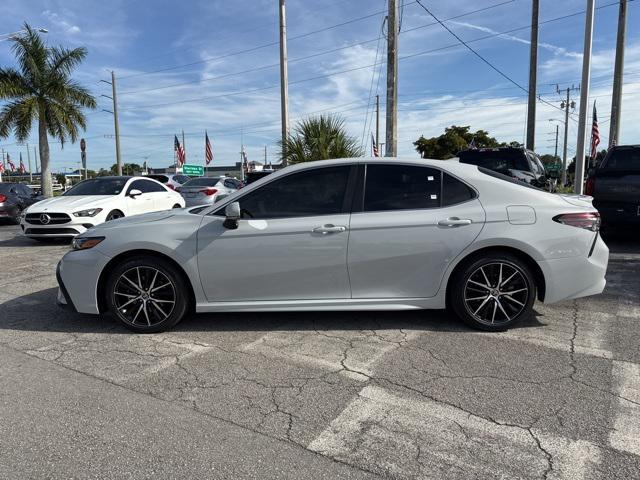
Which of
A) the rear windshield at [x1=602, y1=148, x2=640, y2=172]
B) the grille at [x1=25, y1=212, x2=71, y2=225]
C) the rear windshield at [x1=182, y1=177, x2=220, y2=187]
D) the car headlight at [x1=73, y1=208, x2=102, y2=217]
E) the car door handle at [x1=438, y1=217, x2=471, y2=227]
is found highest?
the rear windshield at [x1=602, y1=148, x2=640, y2=172]

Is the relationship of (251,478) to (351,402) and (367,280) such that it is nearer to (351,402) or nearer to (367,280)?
(351,402)

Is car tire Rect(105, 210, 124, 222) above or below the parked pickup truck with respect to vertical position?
below

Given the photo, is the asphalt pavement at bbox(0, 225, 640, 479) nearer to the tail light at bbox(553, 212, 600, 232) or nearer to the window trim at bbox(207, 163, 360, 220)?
the tail light at bbox(553, 212, 600, 232)

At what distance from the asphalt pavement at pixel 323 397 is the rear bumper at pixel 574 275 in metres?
0.36

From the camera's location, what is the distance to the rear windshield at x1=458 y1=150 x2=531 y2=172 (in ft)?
40.9

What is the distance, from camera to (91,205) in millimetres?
10328

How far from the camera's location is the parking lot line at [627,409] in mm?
2748

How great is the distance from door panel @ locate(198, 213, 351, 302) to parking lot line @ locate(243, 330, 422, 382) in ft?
1.16

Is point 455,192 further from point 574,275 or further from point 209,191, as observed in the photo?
point 209,191

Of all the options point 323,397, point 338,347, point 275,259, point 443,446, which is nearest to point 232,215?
point 275,259

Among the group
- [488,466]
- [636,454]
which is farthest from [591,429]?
Answer: [488,466]

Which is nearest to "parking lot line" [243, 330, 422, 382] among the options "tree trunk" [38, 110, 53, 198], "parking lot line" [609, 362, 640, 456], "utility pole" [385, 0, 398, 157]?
"parking lot line" [609, 362, 640, 456]

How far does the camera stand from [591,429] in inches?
114

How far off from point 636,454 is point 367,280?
7.64ft
